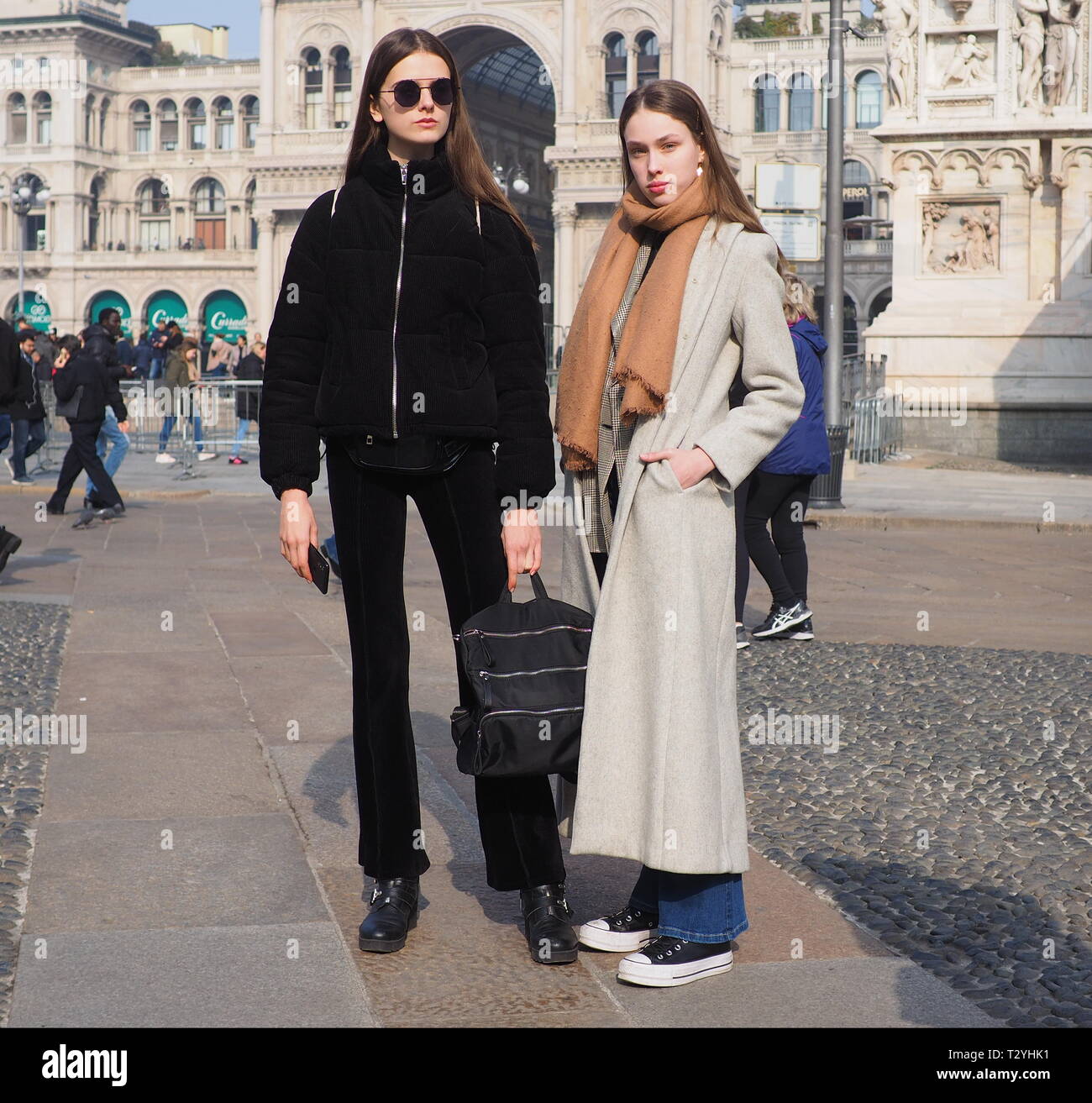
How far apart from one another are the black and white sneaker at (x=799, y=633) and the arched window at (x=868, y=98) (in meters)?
64.9

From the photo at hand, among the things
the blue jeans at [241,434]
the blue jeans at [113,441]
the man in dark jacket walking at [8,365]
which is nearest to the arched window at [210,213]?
the blue jeans at [241,434]

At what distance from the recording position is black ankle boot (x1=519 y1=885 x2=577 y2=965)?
10.7 ft

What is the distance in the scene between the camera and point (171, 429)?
2134 cm

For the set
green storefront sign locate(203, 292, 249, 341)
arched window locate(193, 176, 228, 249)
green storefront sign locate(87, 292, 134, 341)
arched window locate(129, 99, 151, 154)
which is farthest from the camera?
arched window locate(129, 99, 151, 154)

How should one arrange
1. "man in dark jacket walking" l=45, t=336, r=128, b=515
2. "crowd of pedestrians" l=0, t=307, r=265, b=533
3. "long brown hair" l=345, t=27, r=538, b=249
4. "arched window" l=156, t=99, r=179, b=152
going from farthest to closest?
"arched window" l=156, t=99, r=179, b=152 < "man in dark jacket walking" l=45, t=336, r=128, b=515 < "crowd of pedestrians" l=0, t=307, r=265, b=533 < "long brown hair" l=345, t=27, r=538, b=249

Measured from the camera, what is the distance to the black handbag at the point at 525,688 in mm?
3084

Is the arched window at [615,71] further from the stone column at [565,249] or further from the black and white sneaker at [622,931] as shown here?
the black and white sneaker at [622,931]

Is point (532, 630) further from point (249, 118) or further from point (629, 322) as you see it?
point (249, 118)

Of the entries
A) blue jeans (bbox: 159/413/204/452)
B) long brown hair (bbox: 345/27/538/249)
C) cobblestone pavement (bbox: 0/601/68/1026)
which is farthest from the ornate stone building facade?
long brown hair (bbox: 345/27/538/249)

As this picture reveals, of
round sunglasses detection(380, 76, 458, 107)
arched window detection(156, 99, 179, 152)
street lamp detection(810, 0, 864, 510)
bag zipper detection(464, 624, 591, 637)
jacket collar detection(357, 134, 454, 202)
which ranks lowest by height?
bag zipper detection(464, 624, 591, 637)

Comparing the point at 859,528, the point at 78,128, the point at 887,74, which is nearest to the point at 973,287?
the point at 887,74

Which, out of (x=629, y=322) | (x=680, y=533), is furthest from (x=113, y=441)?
(x=680, y=533)

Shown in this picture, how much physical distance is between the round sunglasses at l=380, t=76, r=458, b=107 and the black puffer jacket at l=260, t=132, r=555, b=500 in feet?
0.37

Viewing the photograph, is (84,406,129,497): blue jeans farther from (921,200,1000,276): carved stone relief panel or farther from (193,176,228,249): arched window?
(193,176,228,249): arched window
